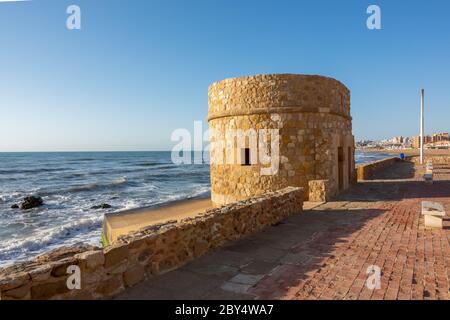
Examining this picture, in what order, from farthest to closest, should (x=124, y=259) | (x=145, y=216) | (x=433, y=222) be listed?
(x=145, y=216)
(x=433, y=222)
(x=124, y=259)

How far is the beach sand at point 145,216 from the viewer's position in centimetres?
1266

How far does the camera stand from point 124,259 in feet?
13.3

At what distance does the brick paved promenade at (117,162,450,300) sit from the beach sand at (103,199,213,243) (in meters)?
6.46

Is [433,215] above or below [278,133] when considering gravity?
below

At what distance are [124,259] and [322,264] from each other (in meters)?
2.91

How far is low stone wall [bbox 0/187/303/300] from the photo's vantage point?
10.8 feet

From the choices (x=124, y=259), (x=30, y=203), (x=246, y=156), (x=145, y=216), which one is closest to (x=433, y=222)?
(x=246, y=156)

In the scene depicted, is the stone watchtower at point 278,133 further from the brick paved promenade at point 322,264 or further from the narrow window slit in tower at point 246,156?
the brick paved promenade at point 322,264

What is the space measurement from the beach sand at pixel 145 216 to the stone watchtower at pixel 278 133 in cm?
284

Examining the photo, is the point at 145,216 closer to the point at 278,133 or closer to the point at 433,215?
the point at 278,133
